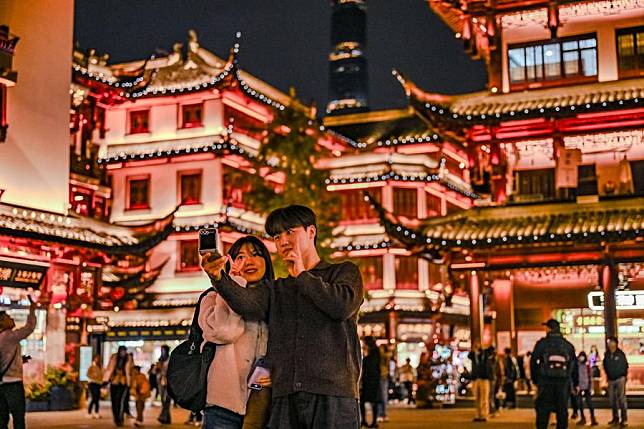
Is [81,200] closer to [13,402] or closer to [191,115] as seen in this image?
[191,115]

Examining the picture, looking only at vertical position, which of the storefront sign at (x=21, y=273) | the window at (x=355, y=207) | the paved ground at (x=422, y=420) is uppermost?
the window at (x=355, y=207)

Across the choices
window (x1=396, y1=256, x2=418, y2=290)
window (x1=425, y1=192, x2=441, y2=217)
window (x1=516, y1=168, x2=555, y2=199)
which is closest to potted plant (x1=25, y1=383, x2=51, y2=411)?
window (x1=516, y1=168, x2=555, y2=199)

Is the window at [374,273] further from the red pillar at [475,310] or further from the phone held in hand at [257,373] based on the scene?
the phone held in hand at [257,373]

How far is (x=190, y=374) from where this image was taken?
19.3 ft

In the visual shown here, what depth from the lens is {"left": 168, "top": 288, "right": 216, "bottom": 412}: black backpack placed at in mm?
5873

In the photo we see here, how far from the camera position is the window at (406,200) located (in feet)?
159

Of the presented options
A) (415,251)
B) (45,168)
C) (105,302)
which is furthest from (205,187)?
(415,251)

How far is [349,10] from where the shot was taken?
6747 inches

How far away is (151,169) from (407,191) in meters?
12.3

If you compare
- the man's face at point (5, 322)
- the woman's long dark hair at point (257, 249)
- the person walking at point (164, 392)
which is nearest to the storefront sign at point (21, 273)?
the person walking at point (164, 392)

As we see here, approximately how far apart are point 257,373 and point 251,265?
75 centimetres

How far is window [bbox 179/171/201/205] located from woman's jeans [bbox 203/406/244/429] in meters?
38.6

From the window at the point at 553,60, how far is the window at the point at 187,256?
20496 millimetres

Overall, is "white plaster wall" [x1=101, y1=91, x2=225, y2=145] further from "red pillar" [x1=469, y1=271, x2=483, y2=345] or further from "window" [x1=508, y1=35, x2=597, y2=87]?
"red pillar" [x1=469, y1=271, x2=483, y2=345]
